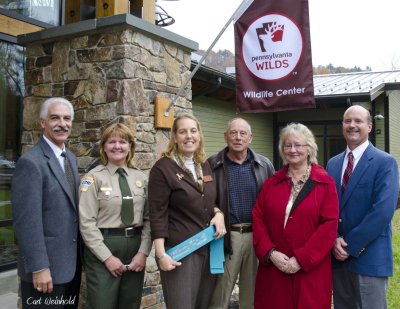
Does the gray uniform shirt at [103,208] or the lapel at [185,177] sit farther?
the lapel at [185,177]

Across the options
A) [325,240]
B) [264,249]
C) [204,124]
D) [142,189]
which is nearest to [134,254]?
[142,189]

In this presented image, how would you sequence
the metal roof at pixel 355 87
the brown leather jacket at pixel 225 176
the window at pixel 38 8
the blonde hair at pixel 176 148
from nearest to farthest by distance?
the blonde hair at pixel 176 148 < the brown leather jacket at pixel 225 176 < the window at pixel 38 8 < the metal roof at pixel 355 87

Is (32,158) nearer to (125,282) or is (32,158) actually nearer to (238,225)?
(125,282)

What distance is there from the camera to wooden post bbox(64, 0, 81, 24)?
14.4 ft

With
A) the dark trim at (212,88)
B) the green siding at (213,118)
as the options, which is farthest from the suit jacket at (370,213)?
the green siding at (213,118)

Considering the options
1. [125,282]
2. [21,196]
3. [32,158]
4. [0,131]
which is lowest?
[125,282]

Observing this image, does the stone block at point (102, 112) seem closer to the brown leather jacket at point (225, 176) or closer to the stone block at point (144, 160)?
the stone block at point (144, 160)

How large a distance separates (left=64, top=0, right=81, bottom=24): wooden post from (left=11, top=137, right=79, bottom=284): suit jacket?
6.97ft

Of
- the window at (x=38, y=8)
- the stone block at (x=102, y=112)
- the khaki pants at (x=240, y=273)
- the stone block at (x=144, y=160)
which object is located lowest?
the khaki pants at (x=240, y=273)

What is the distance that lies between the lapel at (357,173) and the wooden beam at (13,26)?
4273 millimetres

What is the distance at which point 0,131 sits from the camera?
5.30 metres

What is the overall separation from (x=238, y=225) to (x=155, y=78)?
1625 millimetres

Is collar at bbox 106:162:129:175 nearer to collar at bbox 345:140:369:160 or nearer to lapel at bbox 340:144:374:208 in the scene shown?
lapel at bbox 340:144:374:208

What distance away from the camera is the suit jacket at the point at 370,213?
2895 millimetres
